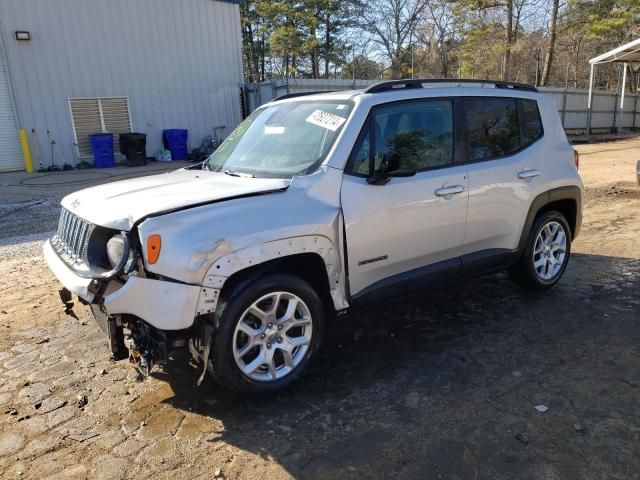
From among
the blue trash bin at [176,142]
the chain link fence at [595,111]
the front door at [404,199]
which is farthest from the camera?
the chain link fence at [595,111]

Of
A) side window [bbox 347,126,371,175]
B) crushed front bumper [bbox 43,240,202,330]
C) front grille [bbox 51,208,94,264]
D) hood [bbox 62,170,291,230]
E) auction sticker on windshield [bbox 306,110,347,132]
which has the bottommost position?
crushed front bumper [bbox 43,240,202,330]

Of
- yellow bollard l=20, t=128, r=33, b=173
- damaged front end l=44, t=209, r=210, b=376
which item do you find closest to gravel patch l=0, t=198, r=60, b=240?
damaged front end l=44, t=209, r=210, b=376

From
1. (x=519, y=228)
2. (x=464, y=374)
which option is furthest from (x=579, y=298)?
(x=464, y=374)

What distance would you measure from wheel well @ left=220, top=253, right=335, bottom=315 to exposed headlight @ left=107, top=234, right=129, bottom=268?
0.58 metres

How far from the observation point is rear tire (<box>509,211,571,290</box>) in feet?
15.7

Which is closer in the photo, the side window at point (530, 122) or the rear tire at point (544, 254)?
the side window at point (530, 122)

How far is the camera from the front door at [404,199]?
3.49m

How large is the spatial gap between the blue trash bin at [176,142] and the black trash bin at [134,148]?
105 cm

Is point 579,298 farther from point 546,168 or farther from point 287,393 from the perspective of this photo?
point 287,393

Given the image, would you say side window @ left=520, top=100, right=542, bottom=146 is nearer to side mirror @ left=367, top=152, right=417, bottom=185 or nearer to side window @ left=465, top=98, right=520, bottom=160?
side window @ left=465, top=98, right=520, bottom=160

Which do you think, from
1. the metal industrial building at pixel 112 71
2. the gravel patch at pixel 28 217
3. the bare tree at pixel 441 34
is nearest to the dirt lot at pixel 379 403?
the gravel patch at pixel 28 217

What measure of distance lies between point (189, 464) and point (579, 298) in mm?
3819

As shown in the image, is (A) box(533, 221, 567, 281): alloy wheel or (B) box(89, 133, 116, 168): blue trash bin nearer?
(A) box(533, 221, 567, 281): alloy wheel

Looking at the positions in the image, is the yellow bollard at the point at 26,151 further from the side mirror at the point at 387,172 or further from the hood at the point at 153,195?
the side mirror at the point at 387,172
